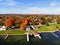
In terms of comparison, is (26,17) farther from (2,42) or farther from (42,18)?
(2,42)

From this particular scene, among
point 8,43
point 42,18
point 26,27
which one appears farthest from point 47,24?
point 8,43

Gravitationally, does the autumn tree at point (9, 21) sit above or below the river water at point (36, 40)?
above

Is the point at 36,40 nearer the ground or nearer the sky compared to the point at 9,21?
nearer the ground

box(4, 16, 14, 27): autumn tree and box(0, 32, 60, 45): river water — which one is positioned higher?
box(4, 16, 14, 27): autumn tree

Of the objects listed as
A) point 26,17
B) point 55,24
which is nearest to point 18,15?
point 26,17

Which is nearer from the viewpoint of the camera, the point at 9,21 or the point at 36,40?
the point at 9,21

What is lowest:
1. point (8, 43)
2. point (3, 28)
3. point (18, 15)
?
point (8, 43)

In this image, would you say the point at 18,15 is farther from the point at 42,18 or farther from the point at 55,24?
the point at 55,24

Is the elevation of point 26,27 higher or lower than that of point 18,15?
lower

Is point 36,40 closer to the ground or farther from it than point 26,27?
closer to the ground
